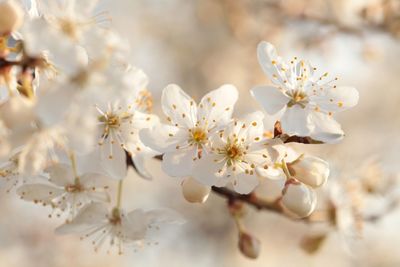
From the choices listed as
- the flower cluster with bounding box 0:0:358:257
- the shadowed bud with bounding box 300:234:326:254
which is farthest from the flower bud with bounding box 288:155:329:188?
the shadowed bud with bounding box 300:234:326:254

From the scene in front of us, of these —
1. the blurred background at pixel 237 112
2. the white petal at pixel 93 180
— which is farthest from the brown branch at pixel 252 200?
the blurred background at pixel 237 112

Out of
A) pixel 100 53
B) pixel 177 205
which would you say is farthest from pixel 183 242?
pixel 100 53

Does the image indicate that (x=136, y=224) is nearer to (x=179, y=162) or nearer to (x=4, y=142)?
(x=179, y=162)

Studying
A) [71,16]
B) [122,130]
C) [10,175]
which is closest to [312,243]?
[122,130]

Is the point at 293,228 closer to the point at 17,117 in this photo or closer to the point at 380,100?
the point at 380,100

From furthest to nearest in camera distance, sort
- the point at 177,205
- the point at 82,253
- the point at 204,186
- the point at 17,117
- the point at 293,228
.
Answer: the point at 293,228
the point at 177,205
the point at 82,253
the point at 204,186
the point at 17,117

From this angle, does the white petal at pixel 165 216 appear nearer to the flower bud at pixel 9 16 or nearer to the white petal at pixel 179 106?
the white petal at pixel 179 106
